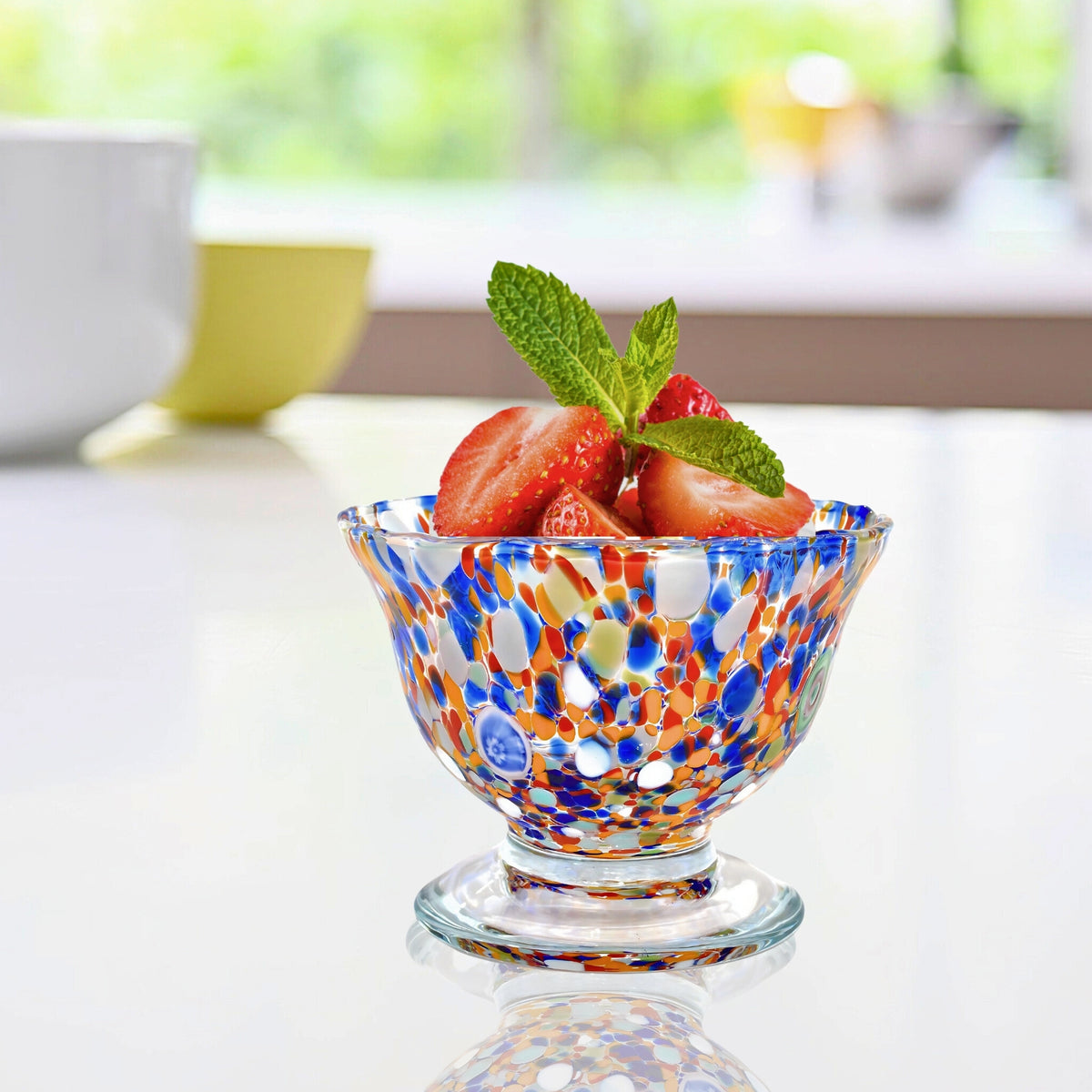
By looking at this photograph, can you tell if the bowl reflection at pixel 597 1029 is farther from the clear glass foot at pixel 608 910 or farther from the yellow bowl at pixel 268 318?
the yellow bowl at pixel 268 318

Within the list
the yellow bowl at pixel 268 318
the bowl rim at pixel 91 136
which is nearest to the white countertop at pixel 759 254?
the yellow bowl at pixel 268 318

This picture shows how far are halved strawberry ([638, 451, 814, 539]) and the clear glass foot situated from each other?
7cm

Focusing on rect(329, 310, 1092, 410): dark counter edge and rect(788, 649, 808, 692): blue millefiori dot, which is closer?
rect(788, 649, 808, 692): blue millefiori dot

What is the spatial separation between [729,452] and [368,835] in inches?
5.9

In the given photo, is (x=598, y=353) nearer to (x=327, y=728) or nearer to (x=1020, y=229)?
(x=327, y=728)

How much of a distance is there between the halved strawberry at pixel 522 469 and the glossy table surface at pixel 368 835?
0.09m

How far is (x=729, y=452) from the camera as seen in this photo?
1.20 ft

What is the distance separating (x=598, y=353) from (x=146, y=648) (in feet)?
0.99

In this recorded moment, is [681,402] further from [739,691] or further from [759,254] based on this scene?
[759,254]

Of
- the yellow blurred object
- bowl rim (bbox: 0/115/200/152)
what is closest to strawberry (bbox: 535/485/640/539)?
bowl rim (bbox: 0/115/200/152)

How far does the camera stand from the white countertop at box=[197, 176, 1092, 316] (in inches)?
86.8

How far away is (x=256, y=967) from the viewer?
0.35 m

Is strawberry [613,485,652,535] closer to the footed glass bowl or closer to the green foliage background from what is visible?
the footed glass bowl

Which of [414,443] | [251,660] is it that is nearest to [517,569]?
[251,660]
